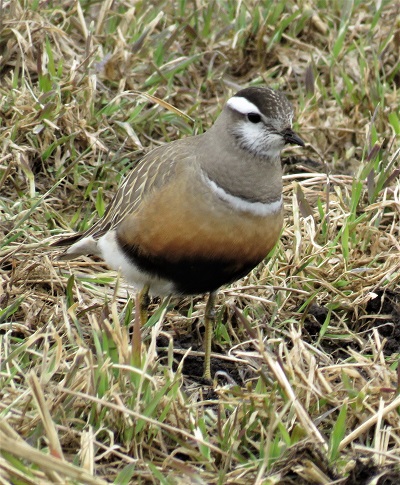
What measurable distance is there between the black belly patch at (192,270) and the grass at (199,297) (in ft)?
0.81

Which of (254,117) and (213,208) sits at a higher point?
(254,117)

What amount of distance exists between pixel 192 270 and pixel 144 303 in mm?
579

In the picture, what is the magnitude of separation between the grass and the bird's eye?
0.89 metres

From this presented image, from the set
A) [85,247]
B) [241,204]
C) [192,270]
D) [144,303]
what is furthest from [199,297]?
[241,204]

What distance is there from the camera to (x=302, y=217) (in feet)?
18.9

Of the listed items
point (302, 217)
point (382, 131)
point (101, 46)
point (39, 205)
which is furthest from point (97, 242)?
point (382, 131)

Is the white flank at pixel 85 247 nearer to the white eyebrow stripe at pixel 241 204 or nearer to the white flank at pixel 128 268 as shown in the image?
the white flank at pixel 128 268

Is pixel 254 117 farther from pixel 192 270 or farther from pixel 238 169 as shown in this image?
pixel 192 270

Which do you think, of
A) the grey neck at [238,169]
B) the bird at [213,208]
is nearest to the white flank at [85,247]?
the bird at [213,208]

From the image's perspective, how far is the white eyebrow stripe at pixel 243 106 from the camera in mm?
4688

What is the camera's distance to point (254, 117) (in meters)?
4.71

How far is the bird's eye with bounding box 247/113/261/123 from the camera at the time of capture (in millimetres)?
4696

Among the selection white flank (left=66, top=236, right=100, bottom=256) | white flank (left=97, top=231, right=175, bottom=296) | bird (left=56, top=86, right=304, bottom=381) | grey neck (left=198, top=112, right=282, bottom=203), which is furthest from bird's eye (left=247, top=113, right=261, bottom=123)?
white flank (left=66, top=236, right=100, bottom=256)

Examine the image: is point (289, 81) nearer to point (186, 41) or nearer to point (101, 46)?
point (186, 41)
